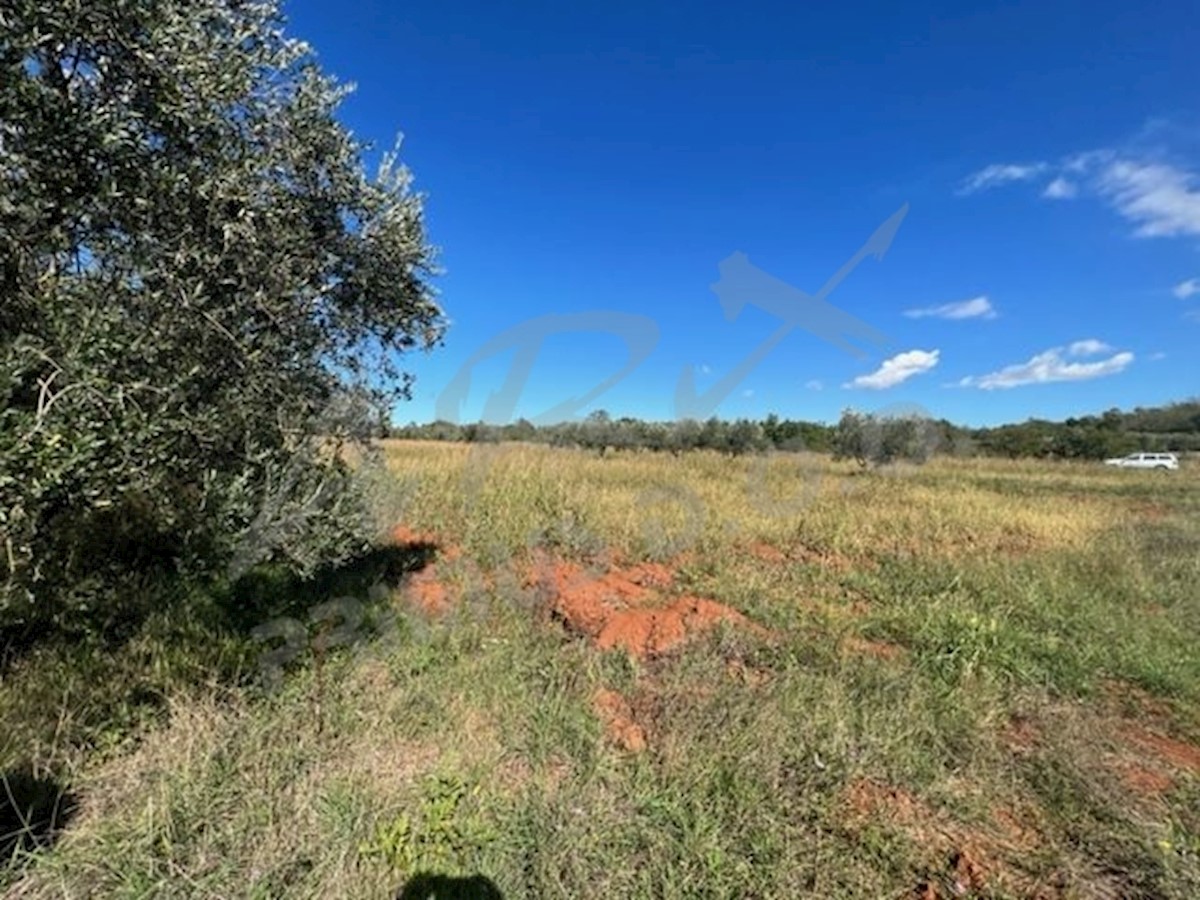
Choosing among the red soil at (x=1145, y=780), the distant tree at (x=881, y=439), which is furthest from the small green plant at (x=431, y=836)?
the distant tree at (x=881, y=439)

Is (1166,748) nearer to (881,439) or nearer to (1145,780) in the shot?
(1145,780)

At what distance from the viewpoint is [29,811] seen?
8.80ft

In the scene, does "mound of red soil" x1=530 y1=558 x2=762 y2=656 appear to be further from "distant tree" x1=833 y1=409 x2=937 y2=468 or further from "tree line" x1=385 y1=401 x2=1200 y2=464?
"distant tree" x1=833 y1=409 x2=937 y2=468

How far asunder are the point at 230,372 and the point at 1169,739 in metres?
6.56

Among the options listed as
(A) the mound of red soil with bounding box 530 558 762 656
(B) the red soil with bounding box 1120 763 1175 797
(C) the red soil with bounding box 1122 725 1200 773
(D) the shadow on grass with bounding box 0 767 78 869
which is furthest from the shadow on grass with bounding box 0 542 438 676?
(C) the red soil with bounding box 1122 725 1200 773

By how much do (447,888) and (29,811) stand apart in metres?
1.84

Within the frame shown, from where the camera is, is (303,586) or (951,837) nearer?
(951,837)

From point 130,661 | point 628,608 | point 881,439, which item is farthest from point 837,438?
point 130,661

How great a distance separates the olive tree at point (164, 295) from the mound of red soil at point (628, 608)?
2.31m

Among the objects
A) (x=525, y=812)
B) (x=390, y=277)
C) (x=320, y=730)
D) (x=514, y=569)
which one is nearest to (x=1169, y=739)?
(x=525, y=812)

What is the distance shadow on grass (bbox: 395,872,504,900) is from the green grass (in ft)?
0.10

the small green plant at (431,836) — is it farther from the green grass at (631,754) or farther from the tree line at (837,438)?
the tree line at (837,438)

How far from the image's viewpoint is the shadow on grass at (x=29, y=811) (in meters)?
2.58

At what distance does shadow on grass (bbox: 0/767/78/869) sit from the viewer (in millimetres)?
2582
